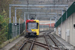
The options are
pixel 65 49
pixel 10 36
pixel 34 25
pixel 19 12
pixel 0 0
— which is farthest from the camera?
pixel 19 12

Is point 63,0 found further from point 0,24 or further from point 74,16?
point 0,24

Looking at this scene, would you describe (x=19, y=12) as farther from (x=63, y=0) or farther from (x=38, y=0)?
(x=63, y=0)

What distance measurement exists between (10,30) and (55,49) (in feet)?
27.7

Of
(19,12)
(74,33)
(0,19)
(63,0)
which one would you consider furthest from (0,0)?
(19,12)

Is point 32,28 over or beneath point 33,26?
beneath

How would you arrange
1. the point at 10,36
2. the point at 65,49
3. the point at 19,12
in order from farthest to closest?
the point at 19,12 → the point at 10,36 → the point at 65,49

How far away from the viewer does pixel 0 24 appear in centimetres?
1320

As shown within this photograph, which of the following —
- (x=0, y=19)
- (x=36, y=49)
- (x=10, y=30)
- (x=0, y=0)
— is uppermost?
(x=0, y=0)

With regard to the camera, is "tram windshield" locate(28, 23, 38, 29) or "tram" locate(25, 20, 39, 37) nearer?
"tram" locate(25, 20, 39, 37)

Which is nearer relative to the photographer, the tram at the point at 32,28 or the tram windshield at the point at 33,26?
the tram at the point at 32,28

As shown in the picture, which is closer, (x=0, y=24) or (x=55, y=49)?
(x=55, y=49)

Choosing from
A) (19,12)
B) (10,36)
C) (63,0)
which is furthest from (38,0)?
(19,12)

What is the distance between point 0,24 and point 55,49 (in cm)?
553

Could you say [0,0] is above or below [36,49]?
above
